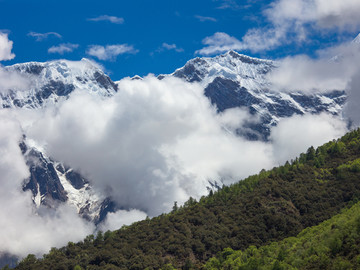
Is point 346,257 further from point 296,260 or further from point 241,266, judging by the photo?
point 241,266

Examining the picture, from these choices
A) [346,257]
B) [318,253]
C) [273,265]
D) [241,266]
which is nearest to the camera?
[346,257]

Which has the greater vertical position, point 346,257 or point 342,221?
point 342,221

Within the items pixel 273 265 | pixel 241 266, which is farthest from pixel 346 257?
pixel 241 266

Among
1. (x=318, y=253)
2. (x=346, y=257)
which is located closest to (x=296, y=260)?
(x=318, y=253)

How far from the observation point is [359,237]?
534ft

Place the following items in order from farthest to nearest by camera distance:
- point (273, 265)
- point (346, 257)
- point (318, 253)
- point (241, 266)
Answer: point (241, 266)
point (273, 265)
point (318, 253)
point (346, 257)

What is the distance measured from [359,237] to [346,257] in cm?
1060

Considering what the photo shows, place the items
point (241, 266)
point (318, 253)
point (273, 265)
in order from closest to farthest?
point (318, 253) → point (273, 265) → point (241, 266)

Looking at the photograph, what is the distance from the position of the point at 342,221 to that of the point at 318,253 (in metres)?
29.2

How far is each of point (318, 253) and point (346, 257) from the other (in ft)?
41.4

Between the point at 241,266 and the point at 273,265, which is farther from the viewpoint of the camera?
the point at 241,266

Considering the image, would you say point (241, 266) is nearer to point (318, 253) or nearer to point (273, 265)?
point (273, 265)

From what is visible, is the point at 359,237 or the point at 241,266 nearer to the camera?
the point at 359,237

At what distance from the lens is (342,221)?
Result: 191m
